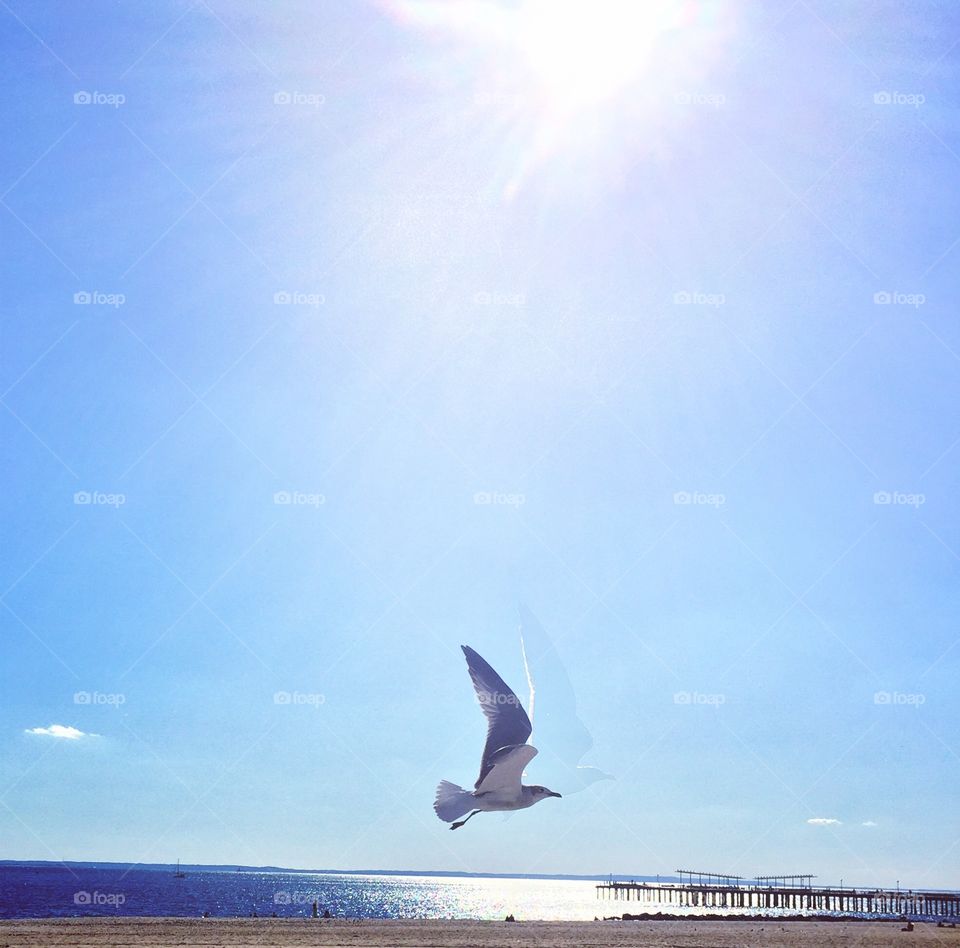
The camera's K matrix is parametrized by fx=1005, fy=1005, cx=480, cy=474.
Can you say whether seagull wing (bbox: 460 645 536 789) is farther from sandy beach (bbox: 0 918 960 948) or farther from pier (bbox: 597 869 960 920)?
pier (bbox: 597 869 960 920)

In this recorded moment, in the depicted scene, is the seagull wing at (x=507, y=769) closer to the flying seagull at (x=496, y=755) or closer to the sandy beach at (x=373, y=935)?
the flying seagull at (x=496, y=755)

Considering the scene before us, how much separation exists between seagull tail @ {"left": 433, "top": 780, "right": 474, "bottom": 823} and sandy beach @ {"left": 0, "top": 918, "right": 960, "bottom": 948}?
18857 millimetres

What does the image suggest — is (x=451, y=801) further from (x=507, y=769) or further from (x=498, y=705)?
(x=498, y=705)

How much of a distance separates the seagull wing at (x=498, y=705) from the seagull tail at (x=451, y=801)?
2.71 ft

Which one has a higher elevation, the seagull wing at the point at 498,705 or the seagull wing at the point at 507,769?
the seagull wing at the point at 498,705

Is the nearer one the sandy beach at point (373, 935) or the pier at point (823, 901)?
the sandy beach at point (373, 935)

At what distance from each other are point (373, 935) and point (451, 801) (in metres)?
25.8

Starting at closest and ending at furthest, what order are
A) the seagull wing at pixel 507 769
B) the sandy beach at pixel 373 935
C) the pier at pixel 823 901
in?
the seagull wing at pixel 507 769, the sandy beach at pixel 373 935, the pier at pixel 823 901

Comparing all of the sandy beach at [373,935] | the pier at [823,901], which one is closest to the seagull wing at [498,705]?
the sandy beach at [373,935]

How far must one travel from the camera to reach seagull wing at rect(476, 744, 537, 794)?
16000mm

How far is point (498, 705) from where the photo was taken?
52.6 ft

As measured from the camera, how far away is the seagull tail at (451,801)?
16469mm

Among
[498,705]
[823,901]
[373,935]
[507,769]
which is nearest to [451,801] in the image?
[507,769]

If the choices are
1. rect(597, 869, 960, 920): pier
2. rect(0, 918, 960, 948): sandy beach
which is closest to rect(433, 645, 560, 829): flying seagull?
rect(0, 918, 960, 948): sandy beach
